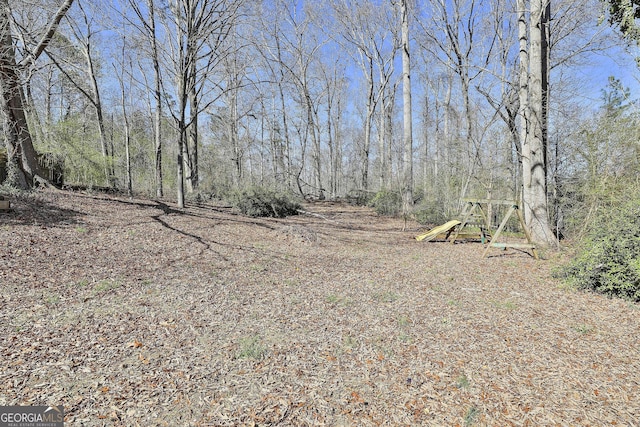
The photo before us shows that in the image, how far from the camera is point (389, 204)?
13914mm

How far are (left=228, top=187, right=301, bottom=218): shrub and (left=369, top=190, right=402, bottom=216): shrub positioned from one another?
4.74 meters

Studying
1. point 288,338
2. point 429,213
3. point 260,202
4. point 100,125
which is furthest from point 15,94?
point 429,213

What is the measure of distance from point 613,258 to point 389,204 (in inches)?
382

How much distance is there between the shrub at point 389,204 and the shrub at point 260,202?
4.74 m

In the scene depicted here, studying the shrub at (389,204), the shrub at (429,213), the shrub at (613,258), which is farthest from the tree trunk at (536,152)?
the shrub at (389,204)

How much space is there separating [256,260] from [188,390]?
3628 mm

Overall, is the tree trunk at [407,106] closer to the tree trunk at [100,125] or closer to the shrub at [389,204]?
the shrub at [389,204]

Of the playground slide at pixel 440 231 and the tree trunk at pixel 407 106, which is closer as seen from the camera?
the playground slide at pixel 440 231

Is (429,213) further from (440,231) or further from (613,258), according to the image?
(613,258)

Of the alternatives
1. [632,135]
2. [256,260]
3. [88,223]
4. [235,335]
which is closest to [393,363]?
[235,335]

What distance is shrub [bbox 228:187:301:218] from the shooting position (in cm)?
1047

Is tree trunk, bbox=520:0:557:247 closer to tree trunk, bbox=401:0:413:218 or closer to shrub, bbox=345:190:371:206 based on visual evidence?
tree trunk, bbox=401:0:413:218

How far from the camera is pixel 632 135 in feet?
20.1

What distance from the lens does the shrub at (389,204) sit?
45.3 ft
